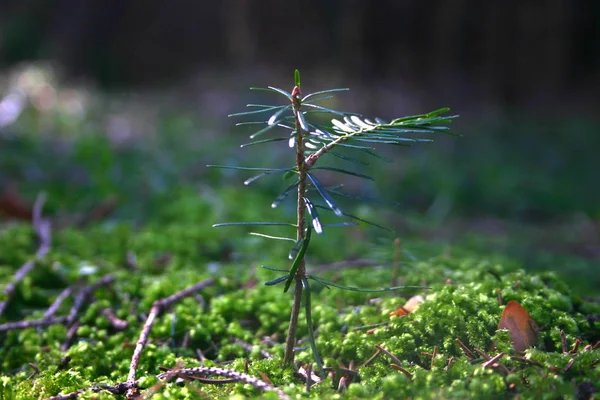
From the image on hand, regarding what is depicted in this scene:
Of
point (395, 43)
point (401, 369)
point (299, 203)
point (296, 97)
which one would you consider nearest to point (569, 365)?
point (401, 369)

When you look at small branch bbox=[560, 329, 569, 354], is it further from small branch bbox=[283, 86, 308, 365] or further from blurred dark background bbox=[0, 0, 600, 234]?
blurred dark background bbox=[0, 0, 600, 234]

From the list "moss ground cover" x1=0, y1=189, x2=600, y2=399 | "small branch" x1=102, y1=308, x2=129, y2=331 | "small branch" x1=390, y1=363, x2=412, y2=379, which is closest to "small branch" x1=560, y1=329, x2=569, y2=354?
"moss ground cover" x1=0, y1=189, x2=600, y2=399

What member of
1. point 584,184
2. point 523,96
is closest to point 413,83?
point 523,96

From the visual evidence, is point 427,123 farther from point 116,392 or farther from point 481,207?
point 481,207

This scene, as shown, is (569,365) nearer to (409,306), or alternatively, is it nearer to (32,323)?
(409,306)

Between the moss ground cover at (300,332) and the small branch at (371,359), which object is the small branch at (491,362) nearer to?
the moss ground cover at (300,332)
